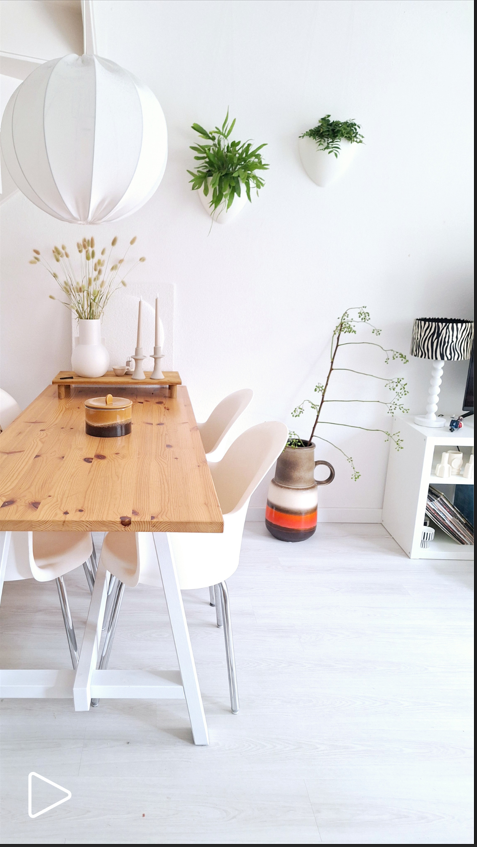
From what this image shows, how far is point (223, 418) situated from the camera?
2633mm

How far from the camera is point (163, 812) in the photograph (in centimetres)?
148

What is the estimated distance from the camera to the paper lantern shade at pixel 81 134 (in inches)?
57.9

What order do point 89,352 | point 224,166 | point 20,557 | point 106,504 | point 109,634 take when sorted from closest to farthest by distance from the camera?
point 106,504 → point 20,557 → point 109,634 → point 89,352 → point 224,166

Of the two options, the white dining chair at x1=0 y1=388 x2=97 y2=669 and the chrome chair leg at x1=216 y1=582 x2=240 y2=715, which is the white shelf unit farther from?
the white dining chair at x1=0 y1=388 x2=97 y2=669

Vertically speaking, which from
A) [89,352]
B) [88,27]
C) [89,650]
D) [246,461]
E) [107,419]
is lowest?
[89,650]

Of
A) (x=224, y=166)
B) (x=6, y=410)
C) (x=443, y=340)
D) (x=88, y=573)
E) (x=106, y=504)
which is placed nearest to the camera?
(x=106, y=504)

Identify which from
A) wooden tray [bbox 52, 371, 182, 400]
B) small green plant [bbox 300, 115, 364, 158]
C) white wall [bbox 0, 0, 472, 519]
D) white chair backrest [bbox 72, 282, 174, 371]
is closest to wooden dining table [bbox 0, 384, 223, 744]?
wooden tray [bbox 52, 371, 182, 400]

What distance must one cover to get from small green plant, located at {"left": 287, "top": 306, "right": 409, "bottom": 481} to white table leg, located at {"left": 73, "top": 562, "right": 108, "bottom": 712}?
4.79 ft

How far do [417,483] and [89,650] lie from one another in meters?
1.84

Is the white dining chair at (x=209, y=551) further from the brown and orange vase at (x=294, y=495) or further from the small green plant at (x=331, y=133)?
the small green plant at (x=331, y=133)

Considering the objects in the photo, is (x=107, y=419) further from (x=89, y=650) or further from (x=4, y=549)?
(x=89, y=650)

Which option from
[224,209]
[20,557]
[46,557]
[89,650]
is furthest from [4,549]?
[224,209]

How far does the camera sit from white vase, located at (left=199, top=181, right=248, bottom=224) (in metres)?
2.92

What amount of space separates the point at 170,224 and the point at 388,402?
4.91 feet
